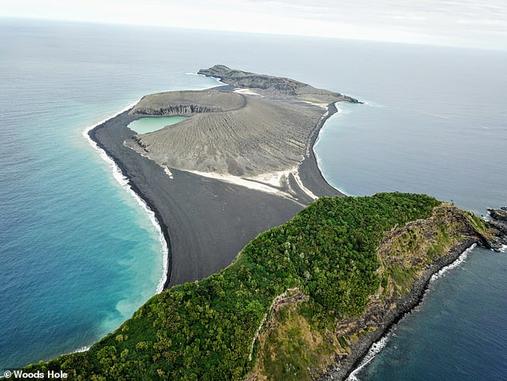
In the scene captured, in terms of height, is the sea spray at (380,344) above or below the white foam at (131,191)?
above

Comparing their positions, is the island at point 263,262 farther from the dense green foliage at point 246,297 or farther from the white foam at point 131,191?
the white foam at point 131,191

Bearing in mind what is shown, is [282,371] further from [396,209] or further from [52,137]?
[52,137]

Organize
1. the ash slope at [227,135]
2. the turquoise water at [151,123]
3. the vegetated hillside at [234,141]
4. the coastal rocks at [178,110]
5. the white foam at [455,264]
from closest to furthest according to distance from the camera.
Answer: the white foam at [455,264] < the vegetated hillside at [234,141] < the ash slope at [227,135] < the turquoise water at [151,123] < the coastal rocks at [178,110]

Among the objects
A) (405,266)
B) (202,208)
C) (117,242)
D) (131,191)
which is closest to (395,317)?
(405,266)

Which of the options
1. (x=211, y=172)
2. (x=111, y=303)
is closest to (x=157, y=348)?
(x=111, y=303)

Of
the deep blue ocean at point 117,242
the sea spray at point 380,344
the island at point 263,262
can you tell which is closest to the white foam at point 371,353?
the sea spray at point 380,344

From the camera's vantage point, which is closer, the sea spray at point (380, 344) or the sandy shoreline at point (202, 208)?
the sea spray at point (380, 344)

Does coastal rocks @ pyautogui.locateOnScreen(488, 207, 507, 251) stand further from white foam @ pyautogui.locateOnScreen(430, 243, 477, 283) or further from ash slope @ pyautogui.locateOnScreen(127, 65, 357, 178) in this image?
ash slope @ pyautogui.locateOnScreen(127, 65, 357, 178)
